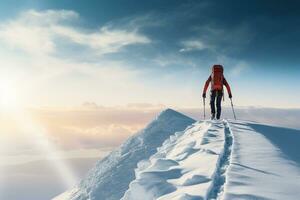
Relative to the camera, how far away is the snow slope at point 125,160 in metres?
22.9

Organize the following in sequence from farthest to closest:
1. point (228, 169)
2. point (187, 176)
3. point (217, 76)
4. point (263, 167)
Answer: point (217, 76), point (263, 167), point (187, 176), point (228, 169)

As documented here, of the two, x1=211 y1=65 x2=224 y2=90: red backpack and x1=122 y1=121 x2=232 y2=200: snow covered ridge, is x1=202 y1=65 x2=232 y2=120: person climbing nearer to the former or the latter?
x1=211 y1=65 x2=224 y2=90: red backpack

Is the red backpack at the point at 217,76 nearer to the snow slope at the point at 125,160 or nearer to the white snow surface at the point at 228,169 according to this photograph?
the snow slope at the point at 125,160

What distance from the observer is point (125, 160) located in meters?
24.9

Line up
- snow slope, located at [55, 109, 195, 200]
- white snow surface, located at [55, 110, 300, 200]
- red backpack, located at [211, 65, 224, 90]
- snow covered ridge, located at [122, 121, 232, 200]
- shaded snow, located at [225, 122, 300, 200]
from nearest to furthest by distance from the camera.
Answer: shaded snow, located at [225, 122, 300, 200], white snow surface, located at [55, 110, 300, 200], snow covered ridge, located at [122, 121, 232, 200], snow slope, located at [55, 109, 195, 200], red backpack, located at [211, 65, 224, 90]

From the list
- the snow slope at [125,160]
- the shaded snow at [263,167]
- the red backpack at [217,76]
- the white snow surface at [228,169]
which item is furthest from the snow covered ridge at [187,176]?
the red backpack at [217,76]

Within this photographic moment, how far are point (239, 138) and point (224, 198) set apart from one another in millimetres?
7649

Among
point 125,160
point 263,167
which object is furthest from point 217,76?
point 263,167

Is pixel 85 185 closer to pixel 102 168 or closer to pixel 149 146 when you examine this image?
pixel 102 168

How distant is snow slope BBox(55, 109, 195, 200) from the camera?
22.9 metres

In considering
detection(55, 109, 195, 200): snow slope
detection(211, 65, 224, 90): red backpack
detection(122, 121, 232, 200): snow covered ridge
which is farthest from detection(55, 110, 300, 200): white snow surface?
detection(211, 65, 224, 90): red backpack

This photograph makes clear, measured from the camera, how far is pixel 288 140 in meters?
16.5

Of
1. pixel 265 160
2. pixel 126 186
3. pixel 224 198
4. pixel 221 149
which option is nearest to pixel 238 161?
pixel 265 160

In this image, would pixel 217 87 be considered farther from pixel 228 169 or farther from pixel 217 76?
pixel 228 169
